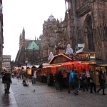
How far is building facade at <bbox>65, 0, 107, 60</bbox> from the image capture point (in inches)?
2052

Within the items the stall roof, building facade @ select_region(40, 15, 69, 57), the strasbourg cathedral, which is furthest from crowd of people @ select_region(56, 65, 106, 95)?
building facade @ select_region(40, 15, 69, 57)

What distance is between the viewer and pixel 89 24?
60.5 meters

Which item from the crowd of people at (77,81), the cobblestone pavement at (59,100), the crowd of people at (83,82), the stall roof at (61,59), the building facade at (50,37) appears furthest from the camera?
the building facade at (50,37)

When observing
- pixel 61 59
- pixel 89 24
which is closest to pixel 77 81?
pixel 61 59

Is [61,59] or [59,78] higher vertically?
[61,59]

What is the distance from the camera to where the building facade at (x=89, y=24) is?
2052 inches

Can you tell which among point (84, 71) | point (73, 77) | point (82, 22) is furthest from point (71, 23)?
point (73, 77)

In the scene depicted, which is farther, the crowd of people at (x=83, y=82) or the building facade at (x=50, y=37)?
the building facade at (x=50, y=37)

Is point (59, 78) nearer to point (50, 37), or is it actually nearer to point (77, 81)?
point (77, 81)

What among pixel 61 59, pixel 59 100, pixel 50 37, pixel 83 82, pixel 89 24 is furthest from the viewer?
pixel 50 37

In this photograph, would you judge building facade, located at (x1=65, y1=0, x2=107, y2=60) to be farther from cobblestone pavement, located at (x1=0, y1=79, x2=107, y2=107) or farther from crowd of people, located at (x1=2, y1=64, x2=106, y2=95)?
cobblestone pavement, located at (x1=0, y1=79, x2=107, y2=107)

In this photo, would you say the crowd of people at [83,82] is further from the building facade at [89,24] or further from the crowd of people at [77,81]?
the building facade at [89,24]

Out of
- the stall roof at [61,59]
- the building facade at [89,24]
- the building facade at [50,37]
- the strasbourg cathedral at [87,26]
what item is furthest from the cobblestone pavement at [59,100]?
the building facade at [50,37]

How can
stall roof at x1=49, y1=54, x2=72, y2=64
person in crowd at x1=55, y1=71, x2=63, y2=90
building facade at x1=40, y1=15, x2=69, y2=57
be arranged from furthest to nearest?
building facade at x1=40, y1=15, x2=69, y2=57 → stall roof at x1=49, y1=54, x2=72, y2=64 → person in crowd at x1=55, y1=71, x2=63, y2=90
